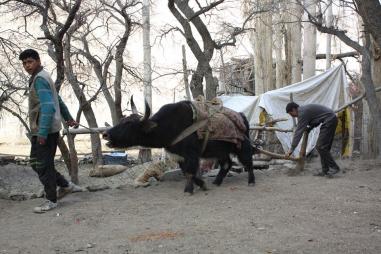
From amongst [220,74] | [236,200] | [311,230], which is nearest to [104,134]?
[236,200]

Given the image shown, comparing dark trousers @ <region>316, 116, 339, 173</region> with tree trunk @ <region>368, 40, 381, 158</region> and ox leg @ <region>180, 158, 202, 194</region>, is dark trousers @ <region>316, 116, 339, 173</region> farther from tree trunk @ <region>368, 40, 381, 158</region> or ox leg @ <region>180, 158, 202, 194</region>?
tree trunk @ <region>368, 40, 381, 158</region>

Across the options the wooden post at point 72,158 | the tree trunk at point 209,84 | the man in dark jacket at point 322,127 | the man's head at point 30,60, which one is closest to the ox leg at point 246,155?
the man in dark jacket at point 322,127

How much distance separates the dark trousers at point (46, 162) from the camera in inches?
245

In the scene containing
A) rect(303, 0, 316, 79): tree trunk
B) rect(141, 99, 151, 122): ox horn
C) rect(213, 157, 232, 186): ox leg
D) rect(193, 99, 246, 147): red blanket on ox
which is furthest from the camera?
rect(303, 0, 316, 79): tree trunk

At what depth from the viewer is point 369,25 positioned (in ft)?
16.0

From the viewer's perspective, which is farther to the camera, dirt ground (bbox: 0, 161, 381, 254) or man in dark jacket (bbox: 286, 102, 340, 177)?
man in dark jacket (bbox: 286, 102, 340, 177)

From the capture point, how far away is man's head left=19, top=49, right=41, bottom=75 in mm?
6102

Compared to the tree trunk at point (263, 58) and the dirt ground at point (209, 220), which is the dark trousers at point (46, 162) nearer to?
the dirt ground at point (209, 220)

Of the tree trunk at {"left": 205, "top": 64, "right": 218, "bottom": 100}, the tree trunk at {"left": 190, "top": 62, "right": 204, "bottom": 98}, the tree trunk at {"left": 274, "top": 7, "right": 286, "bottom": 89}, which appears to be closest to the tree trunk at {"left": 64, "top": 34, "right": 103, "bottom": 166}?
the tree trunk at {"left": 190, "top": 62, "right": 204, "bottom": 98}

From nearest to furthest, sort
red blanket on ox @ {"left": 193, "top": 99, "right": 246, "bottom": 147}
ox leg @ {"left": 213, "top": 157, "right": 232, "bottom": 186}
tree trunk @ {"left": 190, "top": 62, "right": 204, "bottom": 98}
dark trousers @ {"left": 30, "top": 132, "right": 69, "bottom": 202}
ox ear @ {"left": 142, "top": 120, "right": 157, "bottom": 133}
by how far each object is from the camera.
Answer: dark trousers @ {"left": 30, "top": 132, "right": 69, "bottom": 202} → ox ear @ {"left": 142, "top": 120, "right": 157, "bottom": 133} → red blanket on ox @ {"left": 193, "top": 99, "right": 246, "bottom": 147} → ox leg @ {"left": 213, "top": 157, "right": 232, "bottom": 186} → tree trunk @ {"left": 190, "top": 62, "right": 204, "bottom": 98}

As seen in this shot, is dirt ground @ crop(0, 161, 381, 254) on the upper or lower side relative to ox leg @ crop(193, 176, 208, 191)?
lower

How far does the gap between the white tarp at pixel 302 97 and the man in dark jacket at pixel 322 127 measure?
3862 mm

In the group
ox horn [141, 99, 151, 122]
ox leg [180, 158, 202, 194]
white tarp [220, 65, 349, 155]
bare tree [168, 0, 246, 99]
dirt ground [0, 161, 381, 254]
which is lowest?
dirt ground [0, 161, 381, 254]

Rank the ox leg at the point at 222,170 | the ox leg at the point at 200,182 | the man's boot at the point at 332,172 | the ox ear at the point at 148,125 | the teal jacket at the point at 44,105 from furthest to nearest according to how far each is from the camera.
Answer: the man's boot at the point at 332,172
the ox leg at the point at 222,170
the ox leg at the point at 200,182
the ox ear at the point at 148,125
the teal jacket at the point at 44,105
